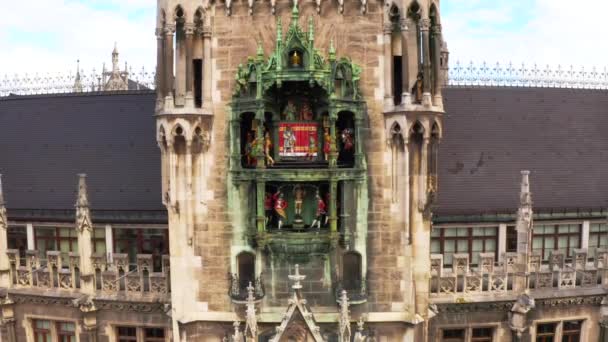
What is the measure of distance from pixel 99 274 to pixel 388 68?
524 inches

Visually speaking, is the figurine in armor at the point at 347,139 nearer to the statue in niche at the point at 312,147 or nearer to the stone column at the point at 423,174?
the statue in niche at the point at 312,147

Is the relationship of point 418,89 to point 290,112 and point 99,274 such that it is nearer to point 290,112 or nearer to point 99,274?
point 290,112

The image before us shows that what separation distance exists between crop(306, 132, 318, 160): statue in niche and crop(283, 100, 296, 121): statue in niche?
0.83 m

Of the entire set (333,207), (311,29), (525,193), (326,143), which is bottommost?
(333,207)

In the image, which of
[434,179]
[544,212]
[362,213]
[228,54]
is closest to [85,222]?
[228,54]

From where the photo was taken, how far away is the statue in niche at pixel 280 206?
1806 cm

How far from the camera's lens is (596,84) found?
2872 cm

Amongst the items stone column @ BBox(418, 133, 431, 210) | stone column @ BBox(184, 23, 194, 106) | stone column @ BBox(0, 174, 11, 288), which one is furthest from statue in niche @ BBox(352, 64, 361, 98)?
stone column @ BBox(0, 174, 11, 288)

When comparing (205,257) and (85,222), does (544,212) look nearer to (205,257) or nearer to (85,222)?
(205,257)

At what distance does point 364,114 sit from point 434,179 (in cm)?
314

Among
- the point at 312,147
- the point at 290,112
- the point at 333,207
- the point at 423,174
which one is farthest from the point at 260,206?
the point at 423,174

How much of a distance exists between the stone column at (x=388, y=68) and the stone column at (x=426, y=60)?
1.00 meters

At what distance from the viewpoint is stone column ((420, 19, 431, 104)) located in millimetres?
17203

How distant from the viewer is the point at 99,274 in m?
21.2
